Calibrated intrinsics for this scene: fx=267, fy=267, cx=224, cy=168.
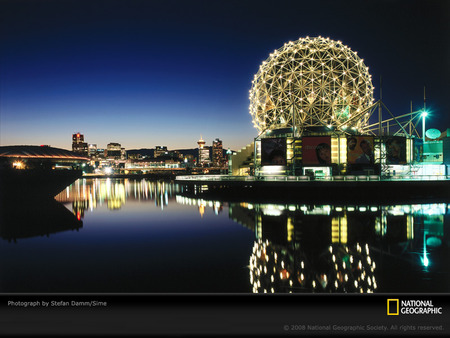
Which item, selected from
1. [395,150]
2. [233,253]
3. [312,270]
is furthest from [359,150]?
[312,270]

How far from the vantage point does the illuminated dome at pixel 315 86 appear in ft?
101

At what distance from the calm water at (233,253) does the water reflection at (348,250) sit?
34mm

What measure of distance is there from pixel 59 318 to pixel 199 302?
1.96 meters

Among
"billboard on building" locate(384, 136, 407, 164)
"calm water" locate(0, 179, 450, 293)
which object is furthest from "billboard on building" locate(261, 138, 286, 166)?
"calm water" locate(0, 179, 450, 293)

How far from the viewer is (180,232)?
37.0 feet

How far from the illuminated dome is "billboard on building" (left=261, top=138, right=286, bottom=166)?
3.71 m

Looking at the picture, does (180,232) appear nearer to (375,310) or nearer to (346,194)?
(375,310)

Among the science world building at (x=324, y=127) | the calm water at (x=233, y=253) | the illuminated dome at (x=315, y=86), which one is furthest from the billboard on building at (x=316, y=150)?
the calm water at (x=233, y=253)

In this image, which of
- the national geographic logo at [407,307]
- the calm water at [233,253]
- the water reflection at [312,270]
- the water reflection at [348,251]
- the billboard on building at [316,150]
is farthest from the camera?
the billboard on building at [316,150]

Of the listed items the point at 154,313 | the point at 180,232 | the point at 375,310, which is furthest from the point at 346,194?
the point at 154,313

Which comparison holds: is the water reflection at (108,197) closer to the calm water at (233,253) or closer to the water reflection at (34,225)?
the water reflection at (34,225)

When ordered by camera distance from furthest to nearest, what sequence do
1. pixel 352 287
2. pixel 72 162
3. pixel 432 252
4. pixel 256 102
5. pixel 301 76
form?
pixel 72 162
pixel 256 102
pixel 301 76
pixel 432 252
pixel 352 287

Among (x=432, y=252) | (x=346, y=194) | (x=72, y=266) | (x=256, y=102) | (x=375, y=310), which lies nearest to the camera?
(x=375, y=310)

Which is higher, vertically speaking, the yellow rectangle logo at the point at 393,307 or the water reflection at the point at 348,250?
the yellow rectangle logo at the point at 393,307
